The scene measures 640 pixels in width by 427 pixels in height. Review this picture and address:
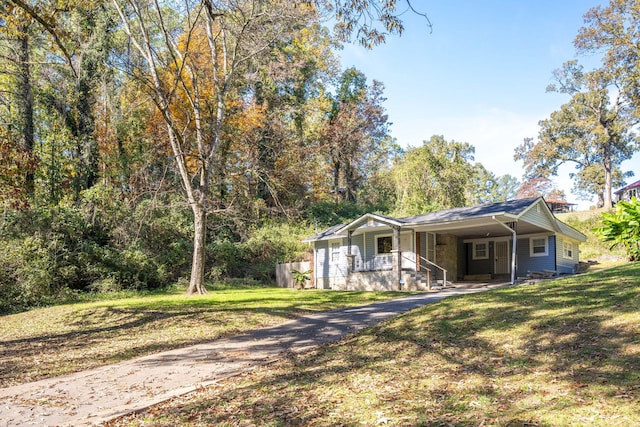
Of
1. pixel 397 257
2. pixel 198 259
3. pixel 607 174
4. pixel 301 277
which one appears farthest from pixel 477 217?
pixel 607 174

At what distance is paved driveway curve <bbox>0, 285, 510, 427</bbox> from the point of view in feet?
19.0

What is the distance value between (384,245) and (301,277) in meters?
4.58

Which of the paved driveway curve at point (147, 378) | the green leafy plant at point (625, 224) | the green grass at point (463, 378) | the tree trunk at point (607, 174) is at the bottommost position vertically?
the paved driveway curve at point (147, 378)

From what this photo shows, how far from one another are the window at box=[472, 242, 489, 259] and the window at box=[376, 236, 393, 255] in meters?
5.19

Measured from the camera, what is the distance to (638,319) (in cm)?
665

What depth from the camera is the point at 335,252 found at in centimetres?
2438

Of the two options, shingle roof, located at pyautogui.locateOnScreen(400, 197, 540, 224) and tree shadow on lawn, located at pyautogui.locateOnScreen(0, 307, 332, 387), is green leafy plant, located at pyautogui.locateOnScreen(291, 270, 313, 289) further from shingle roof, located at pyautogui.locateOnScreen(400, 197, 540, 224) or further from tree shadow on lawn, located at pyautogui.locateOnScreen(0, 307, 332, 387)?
tree shadow on lawn, located at pyautogui.locateOnScreen(0, 307, 332, 387)

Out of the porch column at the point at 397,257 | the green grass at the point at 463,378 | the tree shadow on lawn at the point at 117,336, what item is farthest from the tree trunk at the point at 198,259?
the green grass at the point at 463,378

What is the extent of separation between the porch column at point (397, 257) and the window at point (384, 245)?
1.23 metres

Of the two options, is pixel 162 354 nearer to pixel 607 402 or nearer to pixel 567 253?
pixel 607 402

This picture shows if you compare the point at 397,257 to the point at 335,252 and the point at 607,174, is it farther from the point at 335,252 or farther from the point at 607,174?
the point at 607,174

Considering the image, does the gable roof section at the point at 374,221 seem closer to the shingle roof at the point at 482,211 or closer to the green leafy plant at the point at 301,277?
the shingle roof at the point at 482,211

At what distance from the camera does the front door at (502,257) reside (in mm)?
23078

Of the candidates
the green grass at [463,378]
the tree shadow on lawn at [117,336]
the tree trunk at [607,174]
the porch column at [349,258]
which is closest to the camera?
the green grass at [463,378]
